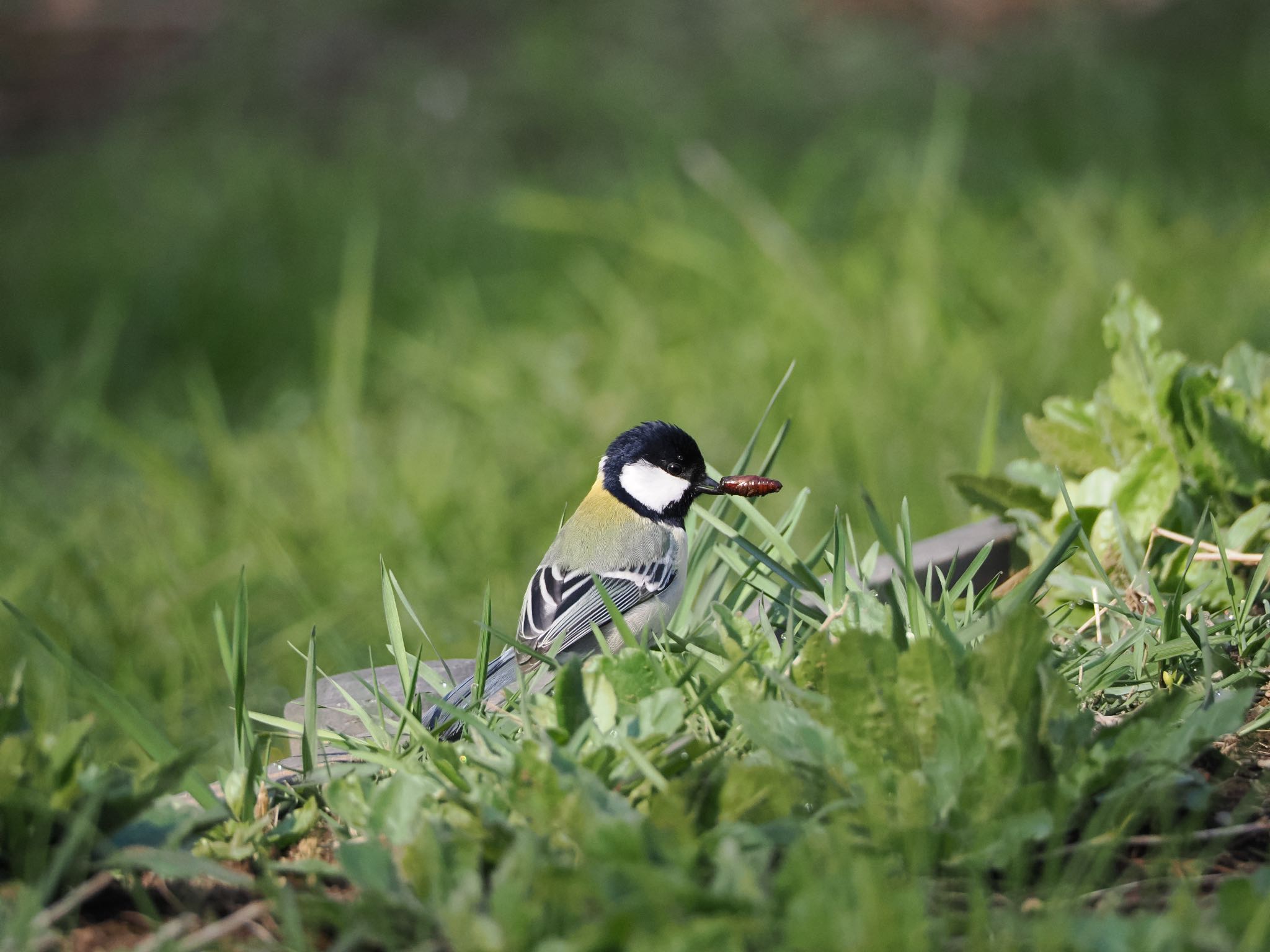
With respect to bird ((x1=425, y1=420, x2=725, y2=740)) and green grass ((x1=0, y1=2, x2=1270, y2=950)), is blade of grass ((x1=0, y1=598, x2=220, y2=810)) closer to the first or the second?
green grass ((x1=0, y1=2, x2=1270, y2=950))

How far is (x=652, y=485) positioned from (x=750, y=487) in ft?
2.12

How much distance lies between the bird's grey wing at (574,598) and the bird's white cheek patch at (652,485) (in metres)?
0.19

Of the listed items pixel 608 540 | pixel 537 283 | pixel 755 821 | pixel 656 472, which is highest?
pixel 537 283

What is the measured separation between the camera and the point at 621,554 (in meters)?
2.35

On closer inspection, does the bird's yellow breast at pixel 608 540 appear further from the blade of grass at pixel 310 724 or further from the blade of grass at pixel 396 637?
the blade of grass at pixel 310 724

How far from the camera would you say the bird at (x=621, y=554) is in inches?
85.0

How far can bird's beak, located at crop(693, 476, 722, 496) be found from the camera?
223 cm

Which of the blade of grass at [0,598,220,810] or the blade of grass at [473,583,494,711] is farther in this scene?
the blade of grass at [473,583,494,711]

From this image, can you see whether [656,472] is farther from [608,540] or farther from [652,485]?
[608,540]

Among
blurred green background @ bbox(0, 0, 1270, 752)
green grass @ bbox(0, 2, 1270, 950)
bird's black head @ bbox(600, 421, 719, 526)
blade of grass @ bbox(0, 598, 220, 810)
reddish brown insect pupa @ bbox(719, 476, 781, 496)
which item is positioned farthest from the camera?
blurred green background @ bbox(0, 0, 1270, 752)

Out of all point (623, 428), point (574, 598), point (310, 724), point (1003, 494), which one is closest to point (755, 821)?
point (310, 724)

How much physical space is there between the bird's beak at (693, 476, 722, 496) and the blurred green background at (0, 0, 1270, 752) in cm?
57

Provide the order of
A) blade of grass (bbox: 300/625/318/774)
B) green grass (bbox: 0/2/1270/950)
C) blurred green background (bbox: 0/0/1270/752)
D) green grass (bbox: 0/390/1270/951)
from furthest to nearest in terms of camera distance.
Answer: blurred green background (bbox: 0/0/1270/752) → blade of grass (bbox: 300/625/318/774) → green grass (bbox: 0/2/1270/950) → green grass (bbox: 0/390/1270/951)

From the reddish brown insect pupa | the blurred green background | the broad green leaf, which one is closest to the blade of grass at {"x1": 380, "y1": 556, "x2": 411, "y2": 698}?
the blurred green background
